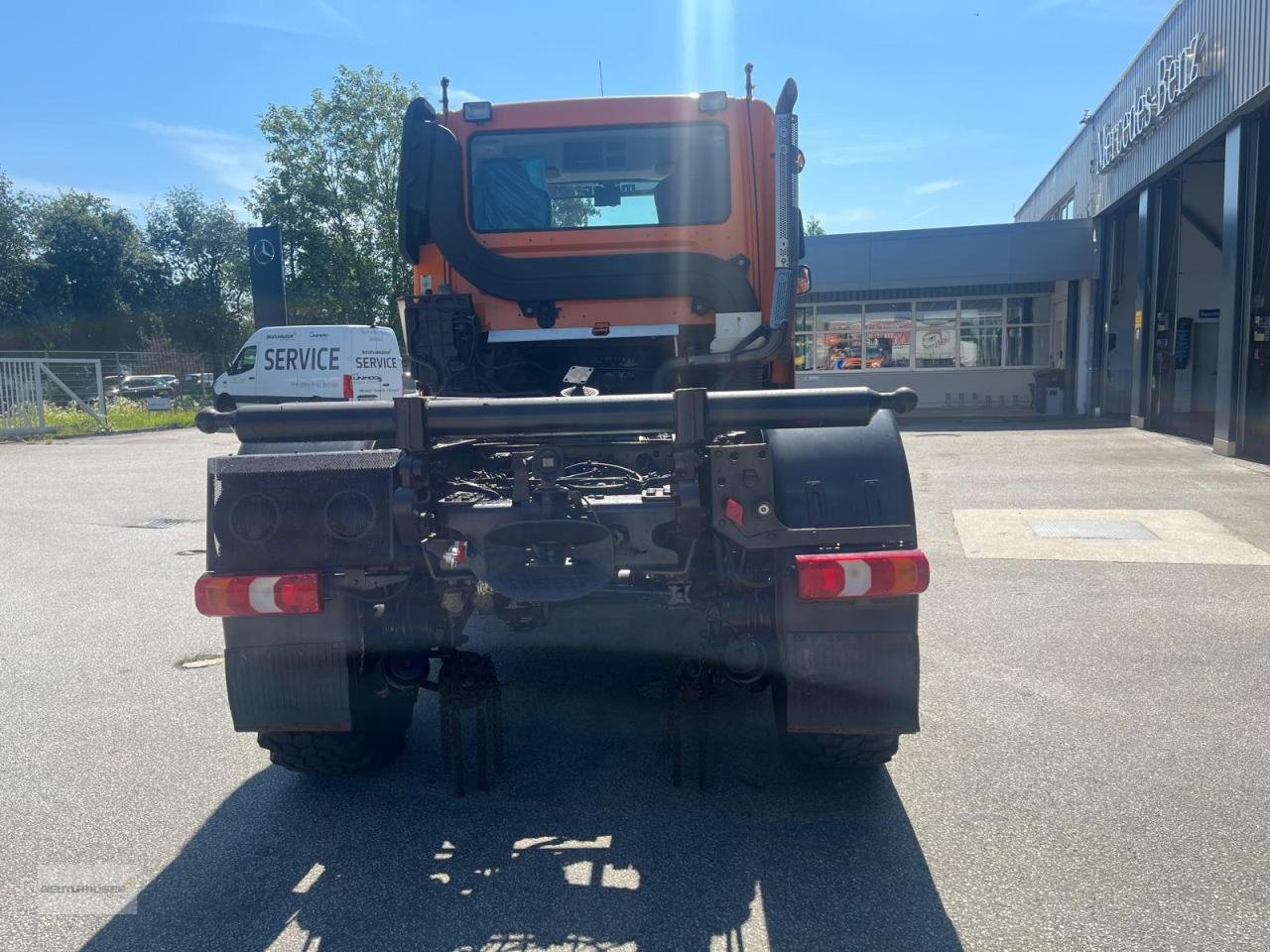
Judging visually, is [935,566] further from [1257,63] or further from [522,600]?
[1257,63]

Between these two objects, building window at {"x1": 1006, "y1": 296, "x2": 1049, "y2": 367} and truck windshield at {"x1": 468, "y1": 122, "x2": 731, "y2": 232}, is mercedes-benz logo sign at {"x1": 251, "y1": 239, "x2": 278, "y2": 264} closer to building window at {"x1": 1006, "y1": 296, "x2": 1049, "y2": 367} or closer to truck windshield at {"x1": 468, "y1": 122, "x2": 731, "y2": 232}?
truck windshield at {"x1": 468, "y1": 122, "x2": 731, "y2": 232}

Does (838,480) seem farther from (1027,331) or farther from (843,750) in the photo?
(1027,331)

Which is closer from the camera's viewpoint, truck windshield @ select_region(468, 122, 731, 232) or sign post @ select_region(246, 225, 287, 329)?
truck windshield @ select_region(468, 122, 731, 232)

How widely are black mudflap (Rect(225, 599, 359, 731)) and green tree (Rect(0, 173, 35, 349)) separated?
170ft

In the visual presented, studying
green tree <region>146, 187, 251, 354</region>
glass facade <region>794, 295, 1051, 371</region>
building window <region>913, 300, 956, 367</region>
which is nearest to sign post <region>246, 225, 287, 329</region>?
glass facade <region>794, 295, 1051, 371</region>

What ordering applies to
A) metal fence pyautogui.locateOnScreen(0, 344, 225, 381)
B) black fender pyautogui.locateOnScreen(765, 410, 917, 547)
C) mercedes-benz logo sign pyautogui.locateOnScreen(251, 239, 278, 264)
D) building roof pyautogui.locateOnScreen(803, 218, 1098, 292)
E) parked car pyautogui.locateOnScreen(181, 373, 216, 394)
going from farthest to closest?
1. parked car pyautogui.locateOnScreen(181, 373, 216, 394)
2. metal fence pyautogui.locateOnScreen(0, 344, 225, 381)
3. building roof pyautogui.locateOnScreen(803, 218, 1098, 292)
4. mercedes-benz logo sign pyautogui.locateOnScreen(251, 239, 278, 264)
5. black fender pyautogui.locateOnScreen(765, 410, 917, 547)

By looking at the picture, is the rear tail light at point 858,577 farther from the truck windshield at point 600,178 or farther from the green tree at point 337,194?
the green tree at point 337,194

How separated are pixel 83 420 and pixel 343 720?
26.1 metres

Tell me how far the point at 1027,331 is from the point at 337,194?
92.0ft

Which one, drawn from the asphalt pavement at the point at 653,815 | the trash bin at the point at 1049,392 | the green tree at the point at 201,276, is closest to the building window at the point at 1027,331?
the trash bin at the point at 1049,392

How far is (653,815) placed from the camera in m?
3.63

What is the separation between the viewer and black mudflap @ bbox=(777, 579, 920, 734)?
3.35m

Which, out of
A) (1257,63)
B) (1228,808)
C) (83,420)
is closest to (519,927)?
(1228,808)

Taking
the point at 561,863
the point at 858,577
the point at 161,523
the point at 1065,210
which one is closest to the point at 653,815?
the point at 561,863
